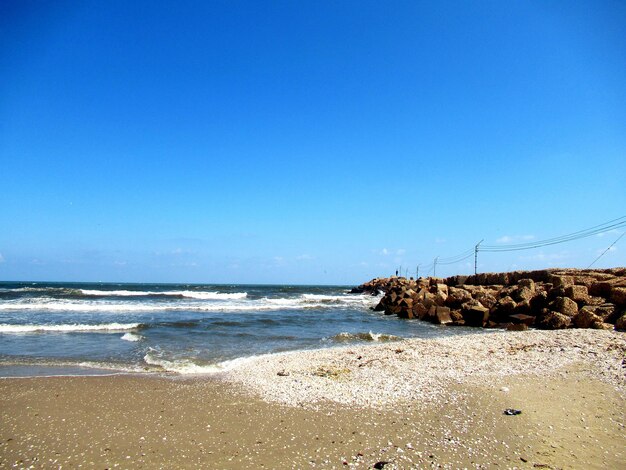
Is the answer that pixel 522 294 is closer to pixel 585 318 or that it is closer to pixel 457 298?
pixel 457 298

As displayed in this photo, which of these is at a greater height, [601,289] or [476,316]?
[601,289]

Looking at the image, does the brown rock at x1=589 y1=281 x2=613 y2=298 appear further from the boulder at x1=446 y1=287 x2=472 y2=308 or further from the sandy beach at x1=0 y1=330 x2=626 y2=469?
the sandy beach at x1=0 y1=330 x2=626 y2=469

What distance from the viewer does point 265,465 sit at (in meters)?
4.53

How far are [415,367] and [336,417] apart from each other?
13.5 feet

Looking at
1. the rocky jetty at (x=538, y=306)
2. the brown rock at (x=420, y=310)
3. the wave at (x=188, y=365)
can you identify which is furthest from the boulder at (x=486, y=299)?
the wave at (x=188, y=365)

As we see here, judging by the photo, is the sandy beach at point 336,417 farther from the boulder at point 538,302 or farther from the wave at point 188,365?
the boulder at point 538,302

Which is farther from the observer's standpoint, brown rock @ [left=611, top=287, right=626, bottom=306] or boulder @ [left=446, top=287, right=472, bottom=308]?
boulder @ [left=446, top=287, right=472, bottom=308]

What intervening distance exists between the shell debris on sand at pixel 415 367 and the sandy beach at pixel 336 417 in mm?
62

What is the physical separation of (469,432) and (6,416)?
7.56 metres

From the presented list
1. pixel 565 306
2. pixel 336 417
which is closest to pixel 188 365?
pixel 336 417

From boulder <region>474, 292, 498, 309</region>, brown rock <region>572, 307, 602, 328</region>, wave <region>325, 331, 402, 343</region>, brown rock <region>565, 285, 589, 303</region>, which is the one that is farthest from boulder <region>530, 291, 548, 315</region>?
wave <region>325, 331, 402, 343</region>

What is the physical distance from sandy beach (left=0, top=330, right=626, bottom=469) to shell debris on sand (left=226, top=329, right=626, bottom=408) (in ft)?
0.20

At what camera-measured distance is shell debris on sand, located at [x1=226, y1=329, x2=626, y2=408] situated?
24.0 ft

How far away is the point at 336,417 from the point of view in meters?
6.04
